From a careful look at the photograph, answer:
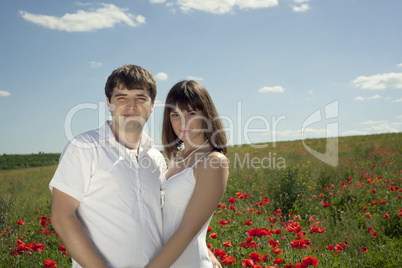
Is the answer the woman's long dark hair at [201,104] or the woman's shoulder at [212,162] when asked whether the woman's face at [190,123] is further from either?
the woman's shoulder at [212,162]

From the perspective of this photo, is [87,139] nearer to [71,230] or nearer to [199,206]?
[71,230]

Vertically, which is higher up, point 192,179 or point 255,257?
point 192,179

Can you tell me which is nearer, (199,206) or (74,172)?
(74,172)

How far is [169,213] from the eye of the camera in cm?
210

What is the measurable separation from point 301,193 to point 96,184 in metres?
5.88

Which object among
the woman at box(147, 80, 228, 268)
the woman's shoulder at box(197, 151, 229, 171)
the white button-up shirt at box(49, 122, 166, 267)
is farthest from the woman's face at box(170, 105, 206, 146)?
the white button-up shirt at box(49, 122, 166, 267)

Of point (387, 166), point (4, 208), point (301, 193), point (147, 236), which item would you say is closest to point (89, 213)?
point (147, 236)

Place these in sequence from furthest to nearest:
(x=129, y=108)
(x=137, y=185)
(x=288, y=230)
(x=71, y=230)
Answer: (x=288, y=230) < (x=129, y=108) < (x=137, y=185) < (x=71, y=230)

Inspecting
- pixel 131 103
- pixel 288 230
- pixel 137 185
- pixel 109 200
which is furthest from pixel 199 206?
pixel 288 230

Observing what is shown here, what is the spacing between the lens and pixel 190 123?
2.35 m

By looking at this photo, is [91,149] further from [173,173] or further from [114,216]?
[173,173]

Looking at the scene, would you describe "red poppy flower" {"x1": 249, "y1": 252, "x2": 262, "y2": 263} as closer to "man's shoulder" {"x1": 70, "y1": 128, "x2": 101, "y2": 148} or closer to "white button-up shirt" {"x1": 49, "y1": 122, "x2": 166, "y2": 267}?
"white button-up shirt" {"x1": 49, "y1": 122, "x2": 166, "y2": 267}

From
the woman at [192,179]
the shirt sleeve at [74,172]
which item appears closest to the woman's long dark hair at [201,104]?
the woman at [192,179]

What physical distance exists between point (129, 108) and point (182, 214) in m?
0.76
